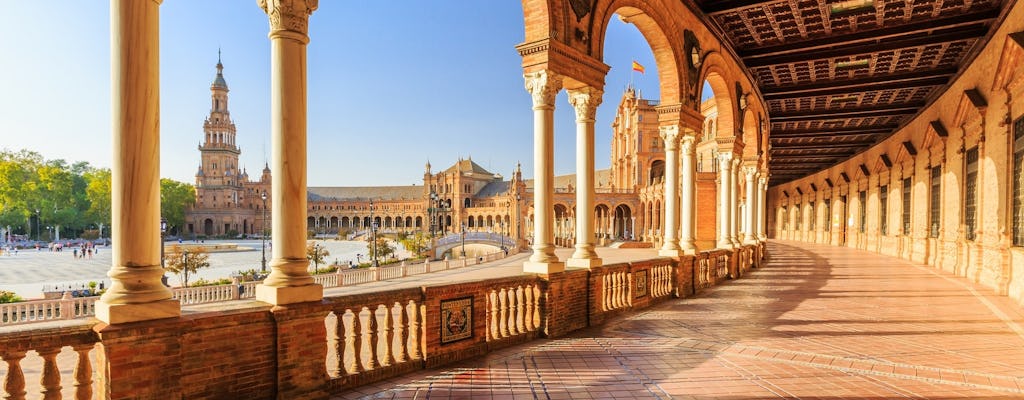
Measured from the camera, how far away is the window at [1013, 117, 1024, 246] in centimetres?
1100

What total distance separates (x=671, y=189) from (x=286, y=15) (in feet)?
30.6

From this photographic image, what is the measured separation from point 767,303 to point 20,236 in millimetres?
101631

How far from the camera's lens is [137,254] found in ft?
13.7

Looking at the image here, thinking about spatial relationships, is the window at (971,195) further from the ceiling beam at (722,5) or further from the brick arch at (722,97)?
the ceiling beam at (722,5)

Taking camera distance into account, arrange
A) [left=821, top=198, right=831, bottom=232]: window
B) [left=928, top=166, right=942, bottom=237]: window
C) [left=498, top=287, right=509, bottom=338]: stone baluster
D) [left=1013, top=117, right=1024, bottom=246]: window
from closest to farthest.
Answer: [left=498, top=287, right=509, bottom=338]: stone baluster → [left=1013, top=117, right=1024, bottom=246]: window → [left=928, top=166, right=942, bottom=237]: window → [left=821, top=198, right=831, bottom=232]: window

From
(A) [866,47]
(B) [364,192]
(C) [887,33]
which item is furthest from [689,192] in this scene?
(B) [364,192]

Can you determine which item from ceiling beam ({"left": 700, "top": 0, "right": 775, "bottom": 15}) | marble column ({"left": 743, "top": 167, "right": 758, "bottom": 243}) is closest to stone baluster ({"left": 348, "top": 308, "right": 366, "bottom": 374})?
ceiling beam ({"left": 700, "top": 0, "right": 775, "bottom": 15})

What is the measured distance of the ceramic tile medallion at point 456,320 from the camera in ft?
19.9

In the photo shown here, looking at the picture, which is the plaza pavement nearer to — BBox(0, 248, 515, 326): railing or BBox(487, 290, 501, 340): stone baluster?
BBox(487, 290, 501, 340): stone baluster

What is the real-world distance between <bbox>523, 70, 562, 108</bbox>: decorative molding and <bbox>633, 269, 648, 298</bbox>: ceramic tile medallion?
12.0ft

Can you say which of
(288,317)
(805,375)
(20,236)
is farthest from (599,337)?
(20,236)

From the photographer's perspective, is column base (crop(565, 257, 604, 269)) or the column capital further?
the column capital

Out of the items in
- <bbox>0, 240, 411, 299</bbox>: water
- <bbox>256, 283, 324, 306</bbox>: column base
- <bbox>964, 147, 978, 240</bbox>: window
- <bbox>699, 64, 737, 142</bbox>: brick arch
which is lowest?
<bbox>0, 240, 411, 299</bbox>: water

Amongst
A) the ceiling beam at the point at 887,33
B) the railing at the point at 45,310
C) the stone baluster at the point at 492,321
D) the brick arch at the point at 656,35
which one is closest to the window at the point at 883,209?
the ceiling beam at the point at 887,33
